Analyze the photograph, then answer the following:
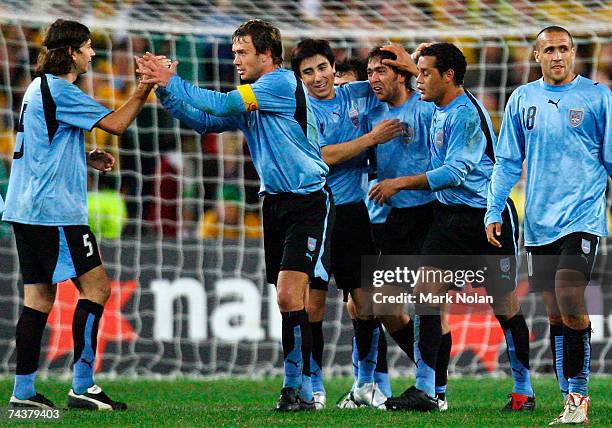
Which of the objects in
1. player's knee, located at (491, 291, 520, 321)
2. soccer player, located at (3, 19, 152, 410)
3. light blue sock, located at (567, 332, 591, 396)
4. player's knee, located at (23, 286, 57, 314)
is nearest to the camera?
light blue sock, located at (567, 332, 591, 396)

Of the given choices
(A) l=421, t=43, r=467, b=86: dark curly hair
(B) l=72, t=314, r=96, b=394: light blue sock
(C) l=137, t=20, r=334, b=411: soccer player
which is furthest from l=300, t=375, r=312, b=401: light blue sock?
(A) l=421, t=43, r=467, b=86: dark curly hair

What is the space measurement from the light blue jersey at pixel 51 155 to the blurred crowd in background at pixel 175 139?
472 cm

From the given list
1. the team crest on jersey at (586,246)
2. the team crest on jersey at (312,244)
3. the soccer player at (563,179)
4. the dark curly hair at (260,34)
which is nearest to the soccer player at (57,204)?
the dark curly hair at (260,34)

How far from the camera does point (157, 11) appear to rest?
37.9ft

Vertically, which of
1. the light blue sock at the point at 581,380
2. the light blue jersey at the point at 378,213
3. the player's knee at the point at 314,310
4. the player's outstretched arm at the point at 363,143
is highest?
the player's outstretched arm at the point at 363,143

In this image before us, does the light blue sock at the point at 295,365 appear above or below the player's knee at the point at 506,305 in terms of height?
below

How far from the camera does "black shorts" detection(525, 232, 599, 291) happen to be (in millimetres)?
6051

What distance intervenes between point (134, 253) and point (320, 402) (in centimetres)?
328

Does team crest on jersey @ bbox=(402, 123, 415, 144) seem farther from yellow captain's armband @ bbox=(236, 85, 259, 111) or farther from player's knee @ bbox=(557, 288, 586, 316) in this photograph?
player's knee @ bbox=(557, 288, 586, 316)

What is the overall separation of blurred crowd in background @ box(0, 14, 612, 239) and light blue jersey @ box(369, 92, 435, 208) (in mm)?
4356

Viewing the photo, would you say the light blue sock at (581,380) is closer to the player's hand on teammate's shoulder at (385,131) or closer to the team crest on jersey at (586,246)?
the team crest on jersey at (586,246)

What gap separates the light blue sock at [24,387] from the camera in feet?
21.6

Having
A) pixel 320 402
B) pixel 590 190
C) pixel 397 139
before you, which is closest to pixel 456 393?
pixel 320 402

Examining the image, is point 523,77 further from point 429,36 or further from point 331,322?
point 331,322
